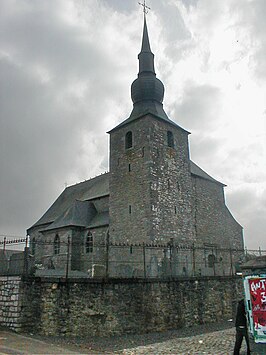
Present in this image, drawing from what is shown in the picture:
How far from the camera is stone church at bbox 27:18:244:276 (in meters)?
24.8

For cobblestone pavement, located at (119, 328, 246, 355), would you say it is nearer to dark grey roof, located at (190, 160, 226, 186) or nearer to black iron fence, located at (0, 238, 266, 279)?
black iron fence, located at (0, 238, 266, 279)

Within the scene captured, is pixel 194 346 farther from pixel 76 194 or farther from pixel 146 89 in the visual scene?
pixel 76 194

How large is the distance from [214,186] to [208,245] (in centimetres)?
567

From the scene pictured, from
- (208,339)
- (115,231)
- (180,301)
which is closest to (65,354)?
(208,339)

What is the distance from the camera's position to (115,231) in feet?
86.5

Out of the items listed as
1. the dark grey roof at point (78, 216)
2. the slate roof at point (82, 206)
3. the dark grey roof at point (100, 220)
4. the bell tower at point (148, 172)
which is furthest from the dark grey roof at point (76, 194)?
the bell tower at point (148, 172)

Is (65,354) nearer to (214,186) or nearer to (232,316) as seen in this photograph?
(232,316)

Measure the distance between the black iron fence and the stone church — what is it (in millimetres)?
108

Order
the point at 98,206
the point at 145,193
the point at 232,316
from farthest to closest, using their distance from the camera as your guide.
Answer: the point at 98,206
the point at 145,193
the point at 232,316

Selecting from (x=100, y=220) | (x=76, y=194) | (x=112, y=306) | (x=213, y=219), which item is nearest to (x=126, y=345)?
Answer: (x=112, y=306)

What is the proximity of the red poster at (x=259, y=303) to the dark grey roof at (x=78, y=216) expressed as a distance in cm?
Result: 2136

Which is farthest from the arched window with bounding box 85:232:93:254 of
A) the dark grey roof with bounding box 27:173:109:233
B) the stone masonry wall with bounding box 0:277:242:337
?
the stone masonry wall with bounding box 0:277:242:337

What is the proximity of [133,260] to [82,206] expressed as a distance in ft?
28.5

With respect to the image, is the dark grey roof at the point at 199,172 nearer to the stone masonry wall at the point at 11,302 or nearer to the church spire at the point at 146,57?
the church spire at the point at 146,57
